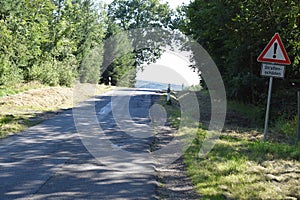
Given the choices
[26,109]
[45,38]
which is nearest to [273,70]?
[26,109]

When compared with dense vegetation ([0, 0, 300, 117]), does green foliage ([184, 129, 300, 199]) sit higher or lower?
lower

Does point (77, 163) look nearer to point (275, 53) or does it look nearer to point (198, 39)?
point (275, 53)

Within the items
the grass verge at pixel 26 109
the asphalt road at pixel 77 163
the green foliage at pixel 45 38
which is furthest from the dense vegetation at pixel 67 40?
the asphalt road at pixel 77 163

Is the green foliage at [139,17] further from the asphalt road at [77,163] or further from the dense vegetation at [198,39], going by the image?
the asphalt road at [77,163]

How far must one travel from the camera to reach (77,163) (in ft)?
22.9

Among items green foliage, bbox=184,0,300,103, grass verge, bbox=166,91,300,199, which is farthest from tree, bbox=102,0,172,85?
grass verge, bbox=166,91,300,199

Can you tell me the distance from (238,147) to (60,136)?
4.63 m

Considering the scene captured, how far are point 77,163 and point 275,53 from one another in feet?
19.1

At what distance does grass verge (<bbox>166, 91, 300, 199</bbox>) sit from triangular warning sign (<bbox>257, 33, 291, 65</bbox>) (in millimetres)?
2227

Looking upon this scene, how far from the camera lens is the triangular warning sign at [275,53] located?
9.52 meters

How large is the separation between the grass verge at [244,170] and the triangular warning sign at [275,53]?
223 centimetres

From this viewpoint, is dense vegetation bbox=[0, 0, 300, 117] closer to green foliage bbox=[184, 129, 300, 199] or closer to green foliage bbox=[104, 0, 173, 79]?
green foliage bbox=[184, 129, 300, 199]

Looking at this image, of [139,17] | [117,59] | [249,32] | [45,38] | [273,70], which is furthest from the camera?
[139,17]

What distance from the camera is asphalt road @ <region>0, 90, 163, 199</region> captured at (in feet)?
17.4
